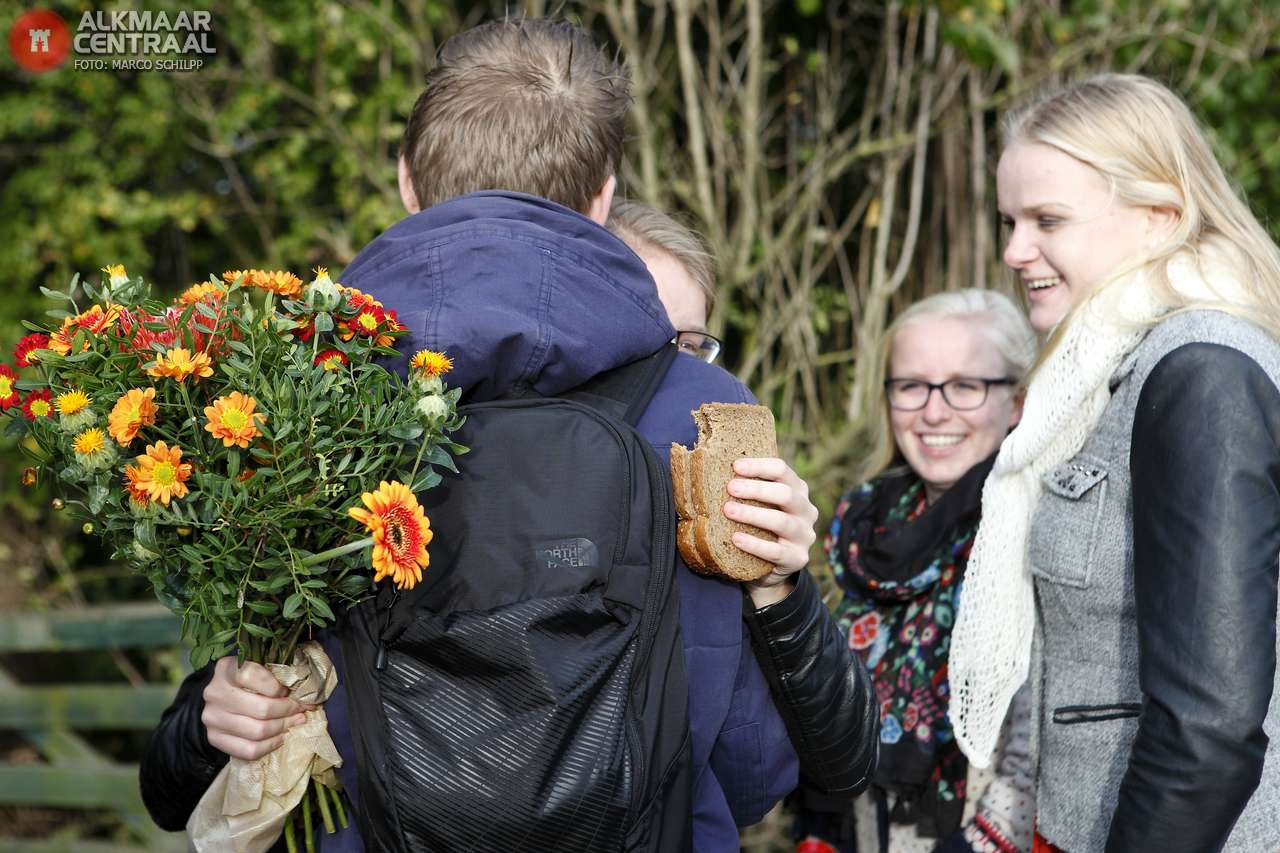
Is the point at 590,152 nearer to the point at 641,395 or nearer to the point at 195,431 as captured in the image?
the point at 641,395

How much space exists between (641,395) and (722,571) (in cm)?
25

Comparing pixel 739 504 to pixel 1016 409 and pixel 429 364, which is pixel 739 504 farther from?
pixel 1016 409

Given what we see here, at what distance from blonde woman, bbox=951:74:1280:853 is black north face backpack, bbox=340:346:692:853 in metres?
0.69

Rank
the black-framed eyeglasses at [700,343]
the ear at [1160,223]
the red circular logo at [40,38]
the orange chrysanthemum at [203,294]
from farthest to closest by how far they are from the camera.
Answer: the red circular logo at [40,38]
the black-framed eyeglasses at [700,343]
the ear at [1160,223]
the orange chrysanthemum at [203,294]

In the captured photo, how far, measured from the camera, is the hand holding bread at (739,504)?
1.33 metres

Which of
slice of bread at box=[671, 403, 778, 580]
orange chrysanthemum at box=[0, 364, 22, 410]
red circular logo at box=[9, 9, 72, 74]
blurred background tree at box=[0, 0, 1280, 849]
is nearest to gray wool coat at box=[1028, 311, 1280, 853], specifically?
slice of bread at box=[671, 403, 778, 580]

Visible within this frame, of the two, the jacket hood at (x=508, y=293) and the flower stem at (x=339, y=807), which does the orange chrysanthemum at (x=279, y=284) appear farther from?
the flower stem at (x=339, y=807)

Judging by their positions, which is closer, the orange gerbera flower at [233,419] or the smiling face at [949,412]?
the orange gerbera flower at [233,419]

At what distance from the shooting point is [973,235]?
14.0 feet

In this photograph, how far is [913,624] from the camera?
2383 mm

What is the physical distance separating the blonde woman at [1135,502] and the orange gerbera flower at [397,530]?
3.27 feet

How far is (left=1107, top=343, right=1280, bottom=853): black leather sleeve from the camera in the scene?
4.70 ft

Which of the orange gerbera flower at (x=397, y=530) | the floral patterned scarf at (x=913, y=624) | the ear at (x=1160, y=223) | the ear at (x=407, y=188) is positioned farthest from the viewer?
the floral patterned scarf at (x=913, y=624)

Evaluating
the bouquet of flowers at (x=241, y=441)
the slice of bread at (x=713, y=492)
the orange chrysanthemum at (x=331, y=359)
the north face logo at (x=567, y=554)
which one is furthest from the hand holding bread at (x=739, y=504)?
the orange chrysanthemum at (x=331, y=359)
